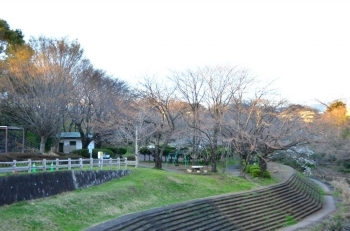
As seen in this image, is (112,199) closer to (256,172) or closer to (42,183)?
(42,183)

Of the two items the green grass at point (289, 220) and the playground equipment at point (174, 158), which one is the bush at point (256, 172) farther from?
the playground equipment at point (174, 158)

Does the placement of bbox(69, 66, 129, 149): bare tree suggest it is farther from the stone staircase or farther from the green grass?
the green grass

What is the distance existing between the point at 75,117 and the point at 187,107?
11.7 meters

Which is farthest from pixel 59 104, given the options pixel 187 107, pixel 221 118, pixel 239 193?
pixel 239 193

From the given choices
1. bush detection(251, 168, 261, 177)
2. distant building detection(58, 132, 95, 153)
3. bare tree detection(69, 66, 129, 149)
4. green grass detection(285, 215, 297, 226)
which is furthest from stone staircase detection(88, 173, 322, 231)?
distant building detection(58, 132, 95, 153)

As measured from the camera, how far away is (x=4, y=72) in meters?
36.6

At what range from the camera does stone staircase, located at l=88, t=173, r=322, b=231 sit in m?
18.2

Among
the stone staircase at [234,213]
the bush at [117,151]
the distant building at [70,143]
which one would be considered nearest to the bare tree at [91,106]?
the distant building at [70,143]

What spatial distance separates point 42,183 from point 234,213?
1102 cm

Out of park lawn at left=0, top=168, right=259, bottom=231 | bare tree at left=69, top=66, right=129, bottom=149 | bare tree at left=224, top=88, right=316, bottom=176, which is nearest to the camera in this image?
park lawn at left=0, top=168, right=259, bottom=231

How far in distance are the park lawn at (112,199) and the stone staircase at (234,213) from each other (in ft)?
3.40

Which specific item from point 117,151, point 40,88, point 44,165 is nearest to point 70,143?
point 117,151

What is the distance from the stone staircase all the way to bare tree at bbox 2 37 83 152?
49.8 ft

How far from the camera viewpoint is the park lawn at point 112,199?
14.7 m
